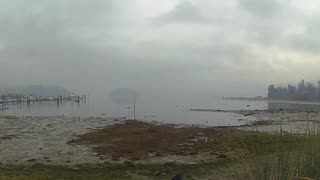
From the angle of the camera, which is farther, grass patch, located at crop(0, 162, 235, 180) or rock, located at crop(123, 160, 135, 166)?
rock, located at crop(123, 160, 135, 166)

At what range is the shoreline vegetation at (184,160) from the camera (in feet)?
22.1

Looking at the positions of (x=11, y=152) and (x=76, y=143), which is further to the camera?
(x=76, y=143)

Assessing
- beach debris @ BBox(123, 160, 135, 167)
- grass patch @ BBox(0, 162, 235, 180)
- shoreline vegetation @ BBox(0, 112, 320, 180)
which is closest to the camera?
shoreline vegetation @ BBox(0, 112, 320, 180)

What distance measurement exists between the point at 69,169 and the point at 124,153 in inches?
274

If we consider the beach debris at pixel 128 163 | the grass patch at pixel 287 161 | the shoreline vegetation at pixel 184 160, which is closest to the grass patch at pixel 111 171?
the shoreline vegetation at pixel 184 160

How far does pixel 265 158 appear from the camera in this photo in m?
A: 6.98

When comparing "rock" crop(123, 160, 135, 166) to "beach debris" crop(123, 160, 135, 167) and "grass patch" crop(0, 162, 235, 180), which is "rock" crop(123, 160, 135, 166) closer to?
"beach debris" crop(123, 160, 135, 167)

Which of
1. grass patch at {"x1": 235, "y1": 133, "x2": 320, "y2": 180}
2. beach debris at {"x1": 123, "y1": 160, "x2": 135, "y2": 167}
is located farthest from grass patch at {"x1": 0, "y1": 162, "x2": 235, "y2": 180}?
grass patch at {"x1": 235, "y1": 133, "x2": 320, "y2": 180}

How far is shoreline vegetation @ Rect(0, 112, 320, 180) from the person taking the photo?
6727 millimetres

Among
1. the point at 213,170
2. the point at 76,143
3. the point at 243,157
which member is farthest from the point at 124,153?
the point at 243,157

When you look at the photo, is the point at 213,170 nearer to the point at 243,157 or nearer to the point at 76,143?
the point at 243,157

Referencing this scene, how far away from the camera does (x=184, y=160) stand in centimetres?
2162

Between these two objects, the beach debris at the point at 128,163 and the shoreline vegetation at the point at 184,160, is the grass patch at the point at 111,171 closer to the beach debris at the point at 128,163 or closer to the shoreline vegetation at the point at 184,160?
the shoreline vegetation at the point at 184,160

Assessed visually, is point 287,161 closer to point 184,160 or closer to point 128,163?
point 128,163
